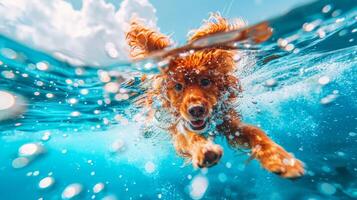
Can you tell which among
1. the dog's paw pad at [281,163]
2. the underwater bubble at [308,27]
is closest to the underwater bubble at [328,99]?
the underwater bubble at [308,27]

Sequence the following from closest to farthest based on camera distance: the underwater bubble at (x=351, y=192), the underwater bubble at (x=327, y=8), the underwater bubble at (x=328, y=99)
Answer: the underwater bubble at (x=327, y=8) < the underwater bubble at (x=351, y=192) < the underwater bubble at (x=328, y=99)

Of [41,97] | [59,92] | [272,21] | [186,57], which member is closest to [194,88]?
[186,57]

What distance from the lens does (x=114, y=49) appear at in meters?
6.26

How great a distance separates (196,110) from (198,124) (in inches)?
16.3

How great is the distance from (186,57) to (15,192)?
186 ft

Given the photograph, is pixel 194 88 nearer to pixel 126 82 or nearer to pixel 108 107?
pixel 126 82

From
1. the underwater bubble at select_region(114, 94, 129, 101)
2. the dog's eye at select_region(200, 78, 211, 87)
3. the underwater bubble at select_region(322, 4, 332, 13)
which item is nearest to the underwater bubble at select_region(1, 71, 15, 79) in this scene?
the underwater bubble at select_region(114, 94, 129, 101)

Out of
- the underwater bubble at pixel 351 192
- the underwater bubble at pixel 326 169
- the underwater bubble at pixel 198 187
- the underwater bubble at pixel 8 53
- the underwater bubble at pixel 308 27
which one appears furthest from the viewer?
the underwater bubble at pixel 198 187

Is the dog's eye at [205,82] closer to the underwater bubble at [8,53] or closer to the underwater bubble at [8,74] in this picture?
the underwater bubble at [8,53]

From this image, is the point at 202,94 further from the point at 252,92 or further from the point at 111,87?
the point at 252,92

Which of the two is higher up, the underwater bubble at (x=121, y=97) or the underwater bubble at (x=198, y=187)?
the underwater bubble at (x=121, y=97)

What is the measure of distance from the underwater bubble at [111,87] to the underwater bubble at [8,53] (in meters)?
2.97

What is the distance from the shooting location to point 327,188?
8.84 metres

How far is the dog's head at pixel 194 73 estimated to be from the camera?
5.06 meters
